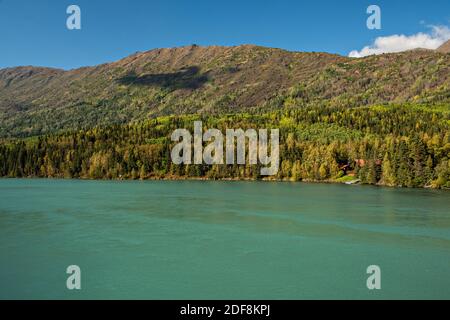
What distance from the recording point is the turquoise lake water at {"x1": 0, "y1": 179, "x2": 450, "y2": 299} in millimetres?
31188

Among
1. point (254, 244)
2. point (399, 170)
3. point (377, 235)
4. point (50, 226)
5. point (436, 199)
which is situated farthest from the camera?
point (399, 170)

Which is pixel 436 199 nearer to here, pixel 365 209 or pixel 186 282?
pixel 365 209

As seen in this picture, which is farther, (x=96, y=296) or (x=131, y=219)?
(x=131, y=219)

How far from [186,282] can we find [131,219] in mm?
32374

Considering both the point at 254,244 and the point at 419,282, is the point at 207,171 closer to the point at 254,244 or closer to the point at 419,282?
the point at 254,244

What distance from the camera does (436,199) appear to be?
93.4 meters

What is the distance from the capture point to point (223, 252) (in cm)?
4238

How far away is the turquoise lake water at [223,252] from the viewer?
102 ft
